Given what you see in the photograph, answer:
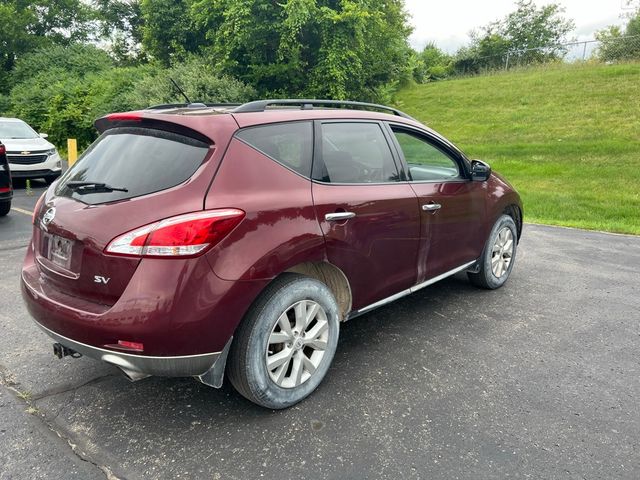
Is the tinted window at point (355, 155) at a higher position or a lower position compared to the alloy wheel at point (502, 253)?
higher

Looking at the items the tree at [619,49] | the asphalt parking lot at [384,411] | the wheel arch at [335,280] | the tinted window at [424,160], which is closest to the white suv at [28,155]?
the asphalt parking lot at [384,411]

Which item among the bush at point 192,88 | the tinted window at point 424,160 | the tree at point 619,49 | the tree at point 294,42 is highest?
the tree at point 619,49

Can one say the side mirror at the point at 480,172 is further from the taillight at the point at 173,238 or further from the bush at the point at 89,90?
the bush at the point at 89,90

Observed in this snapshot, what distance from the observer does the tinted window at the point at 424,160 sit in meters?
3.70

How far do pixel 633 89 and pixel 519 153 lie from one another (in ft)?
23.9

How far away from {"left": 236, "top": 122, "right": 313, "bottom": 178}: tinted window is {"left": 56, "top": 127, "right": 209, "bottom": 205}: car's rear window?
12.1 inches

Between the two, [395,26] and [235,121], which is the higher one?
[395,26]

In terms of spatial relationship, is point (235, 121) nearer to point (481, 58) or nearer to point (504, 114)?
point (504, 114)

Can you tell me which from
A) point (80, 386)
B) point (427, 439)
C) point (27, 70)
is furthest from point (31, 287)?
point (27, 70)

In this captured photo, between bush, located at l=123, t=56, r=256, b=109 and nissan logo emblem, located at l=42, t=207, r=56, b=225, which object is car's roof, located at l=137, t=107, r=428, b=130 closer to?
nissan logo emblem, located at l=42, t=207, r=56, b=225

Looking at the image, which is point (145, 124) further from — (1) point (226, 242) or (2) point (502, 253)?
(2) point (502, 253)

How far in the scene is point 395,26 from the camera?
1966cm

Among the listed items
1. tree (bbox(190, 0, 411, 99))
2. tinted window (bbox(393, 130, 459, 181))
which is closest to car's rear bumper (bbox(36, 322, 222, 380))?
tinted window (bbox(393, 130, 459, 181))

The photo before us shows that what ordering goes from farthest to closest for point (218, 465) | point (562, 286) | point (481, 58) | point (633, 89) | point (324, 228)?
point (481, 58) < point (633, 89) < point (562, 286) < point (324, 228) < point (218, 465)
